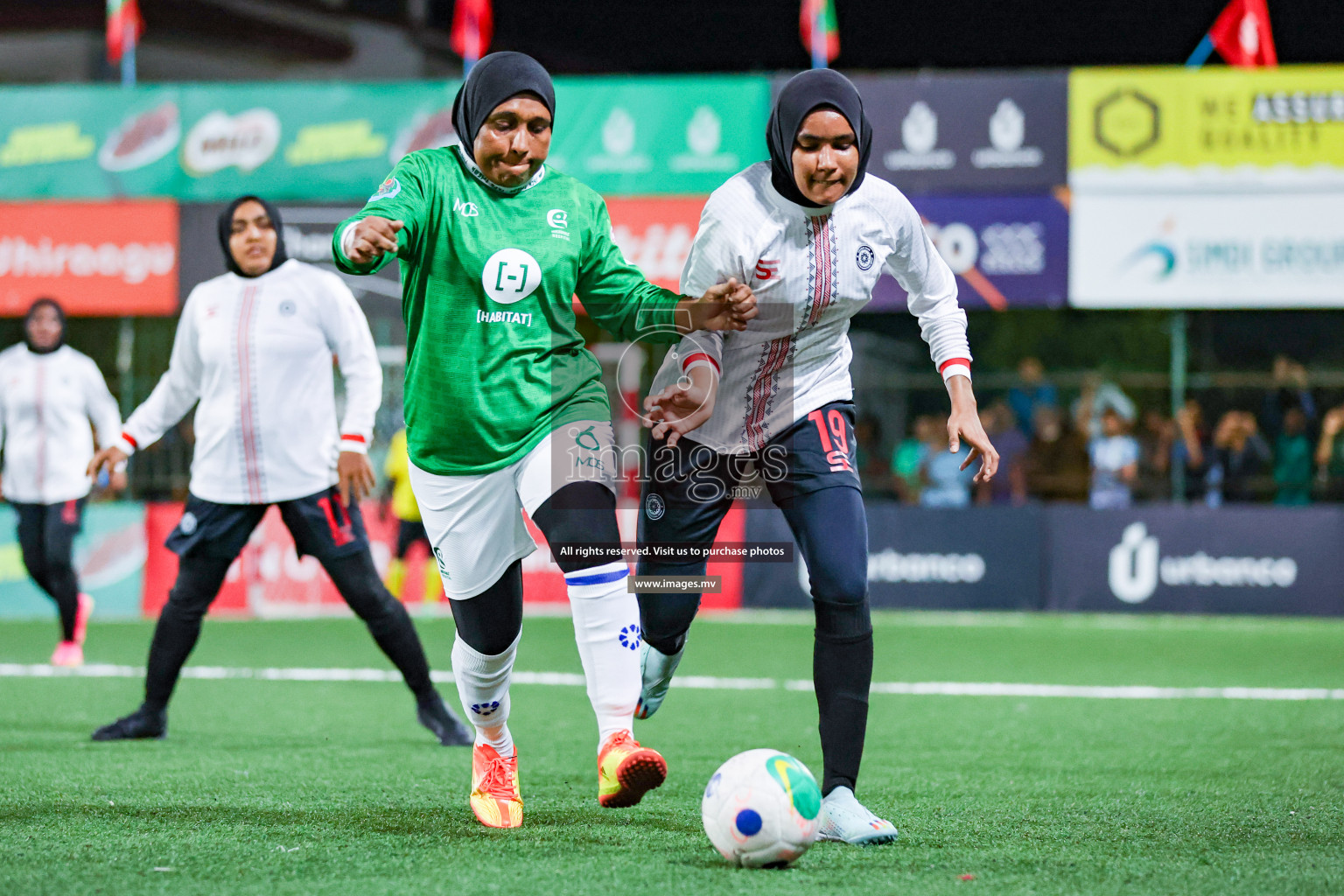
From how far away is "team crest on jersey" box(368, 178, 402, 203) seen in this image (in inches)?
164

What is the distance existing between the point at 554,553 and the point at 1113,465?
1213 centimetres

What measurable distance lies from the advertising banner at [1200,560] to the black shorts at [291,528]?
9.65 meters

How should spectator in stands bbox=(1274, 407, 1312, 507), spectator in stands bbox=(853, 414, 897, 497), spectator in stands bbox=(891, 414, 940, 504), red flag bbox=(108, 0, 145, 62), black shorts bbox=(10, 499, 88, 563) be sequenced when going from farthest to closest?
red flag bbox=(108, 0, 145, 62), spectator in stands bbox=(853, 414, 897, 497), spectator in stands bbox=(891, 414, 940, 504), spectator in stands bbox=(1274, 407, 1312, 507), black shorts bbox=(10, 499, 88, 563)

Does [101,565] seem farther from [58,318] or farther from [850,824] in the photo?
[850,824]

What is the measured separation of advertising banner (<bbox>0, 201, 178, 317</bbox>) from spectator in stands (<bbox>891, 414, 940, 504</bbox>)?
7982 mm

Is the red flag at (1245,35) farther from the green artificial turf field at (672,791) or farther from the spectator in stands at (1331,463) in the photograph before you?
the green artificial turf field at (672,791)

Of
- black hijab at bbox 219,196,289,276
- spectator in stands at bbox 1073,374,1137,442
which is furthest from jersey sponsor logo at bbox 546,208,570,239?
spectator in stands at bbox 1073,374,1137,442

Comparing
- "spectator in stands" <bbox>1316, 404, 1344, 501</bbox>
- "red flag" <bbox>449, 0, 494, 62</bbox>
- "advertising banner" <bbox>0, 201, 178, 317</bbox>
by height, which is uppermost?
"red flag" <bbox>449, 0, 494, 62</bbox>

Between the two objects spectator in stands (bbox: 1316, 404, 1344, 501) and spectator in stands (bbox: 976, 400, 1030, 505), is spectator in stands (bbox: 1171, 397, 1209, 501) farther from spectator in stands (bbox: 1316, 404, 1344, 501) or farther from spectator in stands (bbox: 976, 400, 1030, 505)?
spectator in stands (bbox: 976, 400, 1030, 505)

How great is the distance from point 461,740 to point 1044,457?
420 inches

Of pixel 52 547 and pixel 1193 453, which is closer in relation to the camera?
pixel 52 547

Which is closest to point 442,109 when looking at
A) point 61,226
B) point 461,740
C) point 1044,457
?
point 61,226

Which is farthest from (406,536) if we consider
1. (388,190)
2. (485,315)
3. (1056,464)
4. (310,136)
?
(388,190)

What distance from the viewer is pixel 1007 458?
50.9 feet
